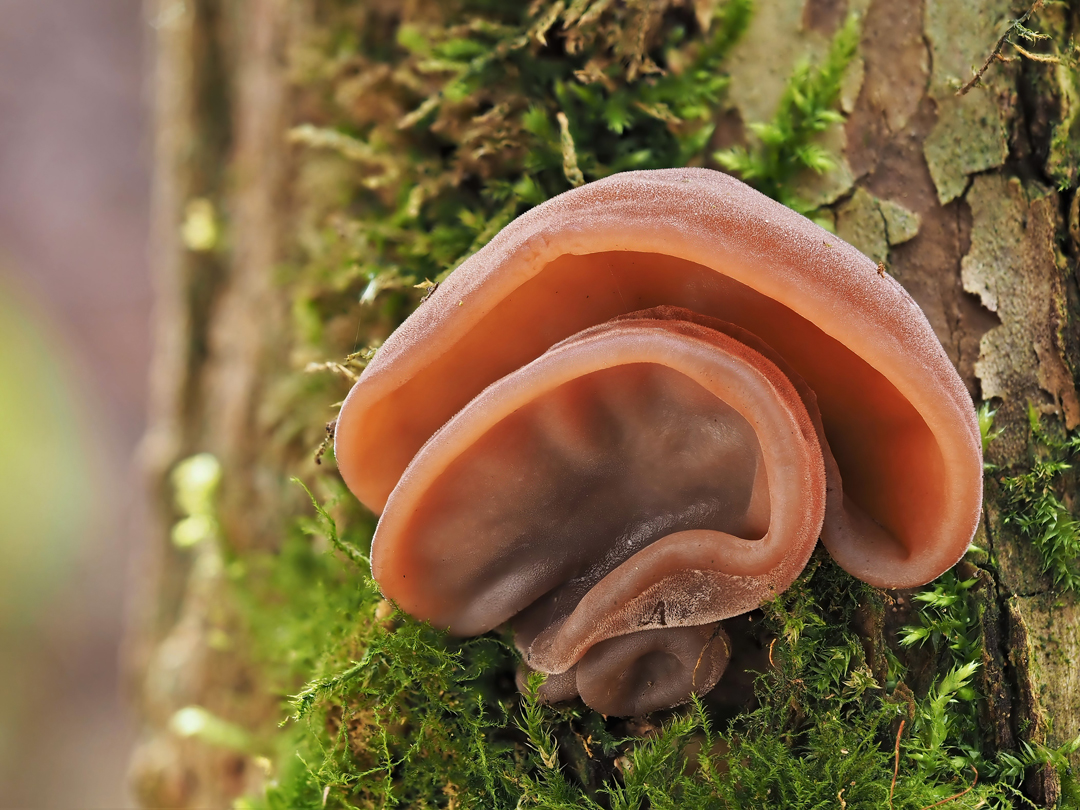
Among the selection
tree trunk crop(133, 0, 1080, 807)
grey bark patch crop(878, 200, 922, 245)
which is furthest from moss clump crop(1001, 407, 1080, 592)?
grey bark patch crop(878, 200, 922, 245)

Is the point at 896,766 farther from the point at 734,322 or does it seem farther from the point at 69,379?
the point at 69,379

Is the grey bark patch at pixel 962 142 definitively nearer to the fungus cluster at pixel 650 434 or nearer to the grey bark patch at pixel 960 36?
the grey bark patch at pixel 960 36

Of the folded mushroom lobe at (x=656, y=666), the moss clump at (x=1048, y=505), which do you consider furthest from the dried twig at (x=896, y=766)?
the moss clump at (x=1048, y=505)

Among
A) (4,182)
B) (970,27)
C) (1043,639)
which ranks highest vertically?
(970,27)

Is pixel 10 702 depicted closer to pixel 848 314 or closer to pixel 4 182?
pixel 4 182

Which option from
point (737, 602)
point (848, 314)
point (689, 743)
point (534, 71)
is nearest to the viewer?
point (848, 314)

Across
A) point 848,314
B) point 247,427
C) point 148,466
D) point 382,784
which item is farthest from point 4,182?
point 848,314
